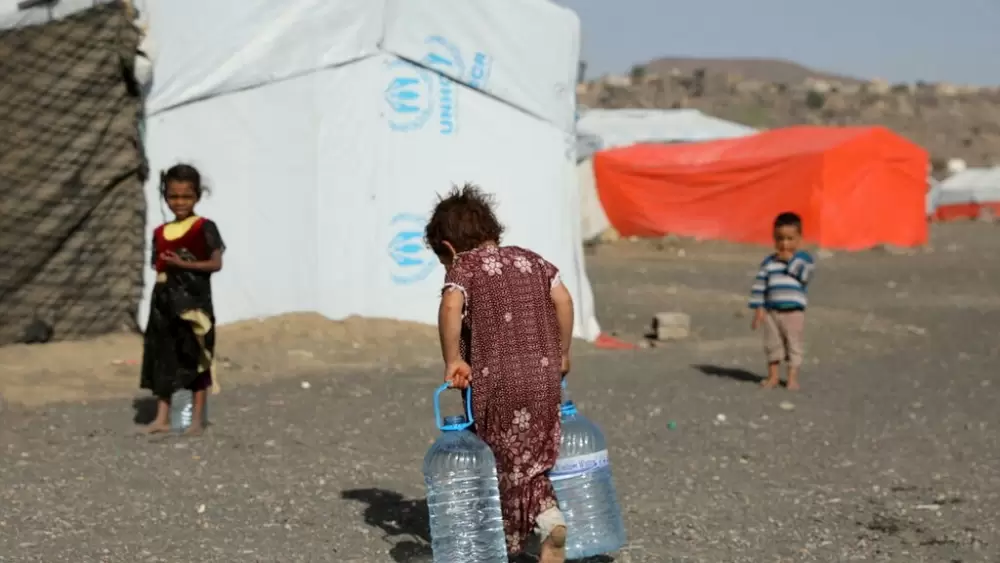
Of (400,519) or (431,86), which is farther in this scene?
(431,86)

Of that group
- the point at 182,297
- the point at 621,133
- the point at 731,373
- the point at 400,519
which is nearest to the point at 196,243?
the point at 182,297

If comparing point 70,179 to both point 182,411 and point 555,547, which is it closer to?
point 182,411

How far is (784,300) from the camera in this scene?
10.1m

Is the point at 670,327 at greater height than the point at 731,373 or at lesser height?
greater

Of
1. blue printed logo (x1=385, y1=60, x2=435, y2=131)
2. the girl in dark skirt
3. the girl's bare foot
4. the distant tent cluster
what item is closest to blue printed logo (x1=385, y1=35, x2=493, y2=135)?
blue printed logo (x1=385, y1=60, x2=435, y2=131)

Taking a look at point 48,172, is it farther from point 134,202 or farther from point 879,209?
point 879,209

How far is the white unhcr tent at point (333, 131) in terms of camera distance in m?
10.9

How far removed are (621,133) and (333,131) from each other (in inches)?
790

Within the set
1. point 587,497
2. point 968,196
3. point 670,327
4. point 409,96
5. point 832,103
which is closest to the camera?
point 587,497

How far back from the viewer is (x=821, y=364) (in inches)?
468

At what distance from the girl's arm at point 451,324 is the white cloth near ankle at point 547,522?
621 mm

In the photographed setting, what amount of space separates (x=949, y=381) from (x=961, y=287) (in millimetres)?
9591

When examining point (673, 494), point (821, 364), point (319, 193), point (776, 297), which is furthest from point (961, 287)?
point (673, 494)

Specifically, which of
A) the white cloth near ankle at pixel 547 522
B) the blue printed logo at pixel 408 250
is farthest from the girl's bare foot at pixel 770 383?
the white cloth near ankle at pixel 547 522
